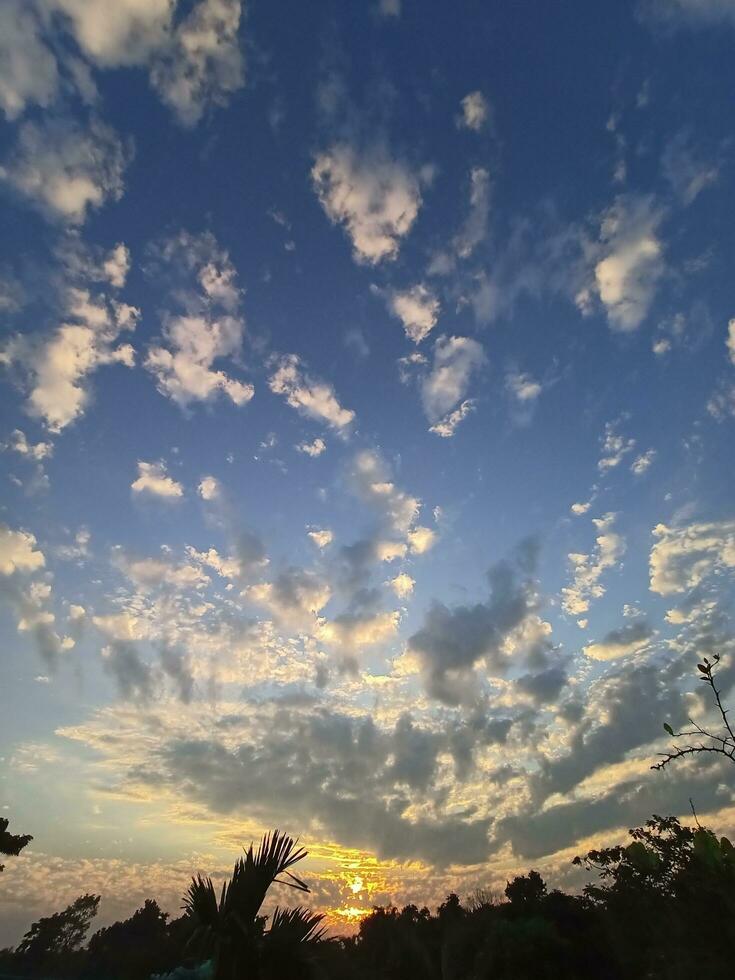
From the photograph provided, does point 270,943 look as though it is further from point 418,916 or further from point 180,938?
point 418,916

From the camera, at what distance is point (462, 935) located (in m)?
45.2

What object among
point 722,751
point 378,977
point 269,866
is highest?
point 722,751

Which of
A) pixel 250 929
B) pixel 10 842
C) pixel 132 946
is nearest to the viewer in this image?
pixel 250 929

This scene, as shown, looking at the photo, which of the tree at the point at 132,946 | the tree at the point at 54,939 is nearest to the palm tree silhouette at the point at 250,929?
the tree at the point at 132,946

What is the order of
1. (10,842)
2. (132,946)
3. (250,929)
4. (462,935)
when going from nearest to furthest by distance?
(250,929) < (10,842) < (462,935) < (132,946)

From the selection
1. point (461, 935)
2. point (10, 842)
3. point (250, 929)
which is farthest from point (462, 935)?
point (250, 929)

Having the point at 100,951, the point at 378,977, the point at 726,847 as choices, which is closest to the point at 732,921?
the point at 726,847

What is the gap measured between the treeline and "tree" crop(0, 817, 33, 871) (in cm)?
A: 1155

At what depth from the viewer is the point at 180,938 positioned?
27.0 ft

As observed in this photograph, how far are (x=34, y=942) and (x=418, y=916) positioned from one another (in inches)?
2108

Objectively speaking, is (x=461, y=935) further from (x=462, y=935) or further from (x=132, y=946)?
(x=132, y=946)

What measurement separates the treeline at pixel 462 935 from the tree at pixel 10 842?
37.9 ft

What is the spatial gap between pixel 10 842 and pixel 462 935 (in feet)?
118

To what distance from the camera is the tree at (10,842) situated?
33.5 m
